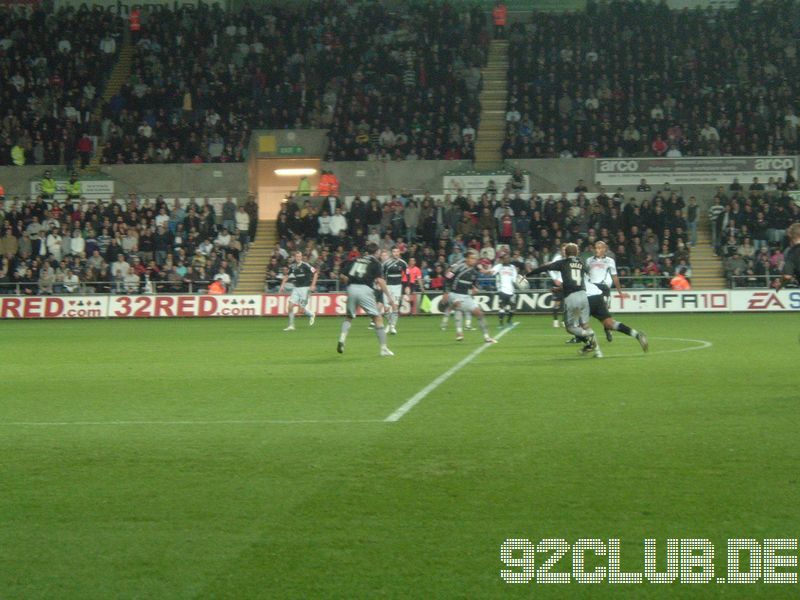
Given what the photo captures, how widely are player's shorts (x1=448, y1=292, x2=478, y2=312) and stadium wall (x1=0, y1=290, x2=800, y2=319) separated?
10.5 meters

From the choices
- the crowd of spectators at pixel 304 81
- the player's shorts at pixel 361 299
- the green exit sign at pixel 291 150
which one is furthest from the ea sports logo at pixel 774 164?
the player's shorts at pixel 361 299

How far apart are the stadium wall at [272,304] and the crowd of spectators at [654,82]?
8.68 meters

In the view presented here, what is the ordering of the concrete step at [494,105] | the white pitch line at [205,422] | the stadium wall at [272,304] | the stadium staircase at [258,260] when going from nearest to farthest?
the white pitch line at [205,422], the stadium wall at [272,304], the stadium staircase at [258,260], the concrete step at [494,105]

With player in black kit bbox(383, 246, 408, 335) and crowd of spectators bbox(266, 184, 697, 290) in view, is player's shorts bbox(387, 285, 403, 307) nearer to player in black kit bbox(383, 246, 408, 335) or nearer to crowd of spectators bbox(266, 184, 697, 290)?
player in black kit bbox(383, 246, 408, 335)

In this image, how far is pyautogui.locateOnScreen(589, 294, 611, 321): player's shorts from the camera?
18.8 m

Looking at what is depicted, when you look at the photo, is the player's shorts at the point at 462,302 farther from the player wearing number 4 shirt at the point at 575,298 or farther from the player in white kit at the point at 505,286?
the player in white kit at the point at 505,286

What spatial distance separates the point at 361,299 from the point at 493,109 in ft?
90.9

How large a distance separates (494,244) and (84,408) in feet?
84.6

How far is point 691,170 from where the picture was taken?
40.4 metres

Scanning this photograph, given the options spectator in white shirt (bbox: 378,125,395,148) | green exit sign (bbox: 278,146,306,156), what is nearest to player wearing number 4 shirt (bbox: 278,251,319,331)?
spectator in white shirt (bbox: 378,125,395,148)

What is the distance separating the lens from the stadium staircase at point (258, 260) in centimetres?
3844

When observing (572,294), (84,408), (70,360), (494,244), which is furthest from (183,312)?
(84,408)

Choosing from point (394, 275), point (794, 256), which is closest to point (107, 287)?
point (394, 275)

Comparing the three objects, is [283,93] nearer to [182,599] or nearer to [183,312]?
[183,312]
